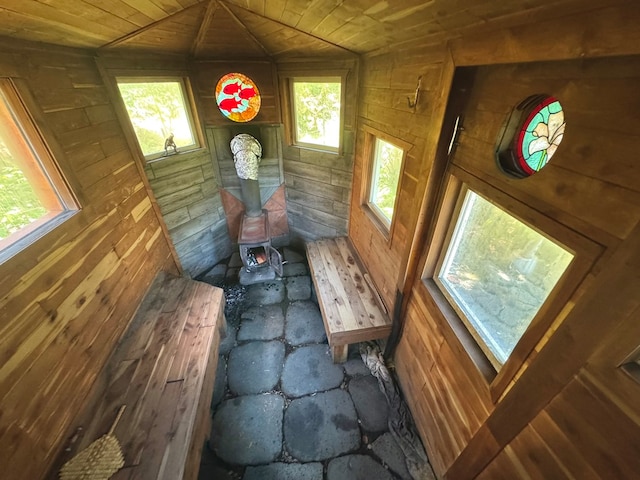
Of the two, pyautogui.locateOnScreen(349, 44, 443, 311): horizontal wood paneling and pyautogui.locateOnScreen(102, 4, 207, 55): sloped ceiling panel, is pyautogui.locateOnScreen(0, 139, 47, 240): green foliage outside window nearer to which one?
pyautogui.locateOnScreen(102, 4, 207, 55): sloped ceiling panel

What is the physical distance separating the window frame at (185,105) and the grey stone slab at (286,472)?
11.3 feet

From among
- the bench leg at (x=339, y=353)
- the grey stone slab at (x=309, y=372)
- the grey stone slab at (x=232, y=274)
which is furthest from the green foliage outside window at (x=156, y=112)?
the bench leg at (x=339, y=353)

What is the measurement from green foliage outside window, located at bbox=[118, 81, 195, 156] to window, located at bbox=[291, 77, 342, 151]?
158 centimetres

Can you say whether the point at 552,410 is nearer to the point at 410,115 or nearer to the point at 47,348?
the point at 410,115

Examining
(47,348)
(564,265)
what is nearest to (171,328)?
(47,348)

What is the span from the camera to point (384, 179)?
289 centimetres

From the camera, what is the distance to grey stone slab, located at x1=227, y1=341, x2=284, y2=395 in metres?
2.80

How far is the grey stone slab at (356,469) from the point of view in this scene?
2145 millimetres

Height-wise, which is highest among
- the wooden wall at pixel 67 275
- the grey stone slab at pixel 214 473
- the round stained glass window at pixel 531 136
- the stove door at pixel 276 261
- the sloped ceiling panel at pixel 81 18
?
the sloped ceiling panel at pixel 81 18

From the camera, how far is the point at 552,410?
3.29 ft

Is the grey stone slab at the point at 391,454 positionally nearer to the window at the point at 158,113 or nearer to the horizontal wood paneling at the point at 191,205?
the horizontal wood paneling at the point at 191,205

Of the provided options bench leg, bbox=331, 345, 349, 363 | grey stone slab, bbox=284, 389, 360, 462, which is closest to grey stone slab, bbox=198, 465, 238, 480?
grey stone slab, bbox=284, 389, 360, 462

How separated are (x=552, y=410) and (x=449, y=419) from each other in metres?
1.06

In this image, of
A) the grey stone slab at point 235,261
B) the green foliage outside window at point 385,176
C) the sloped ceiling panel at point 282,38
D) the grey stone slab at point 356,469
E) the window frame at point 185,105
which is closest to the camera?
the grey stone slab at point 356,469
